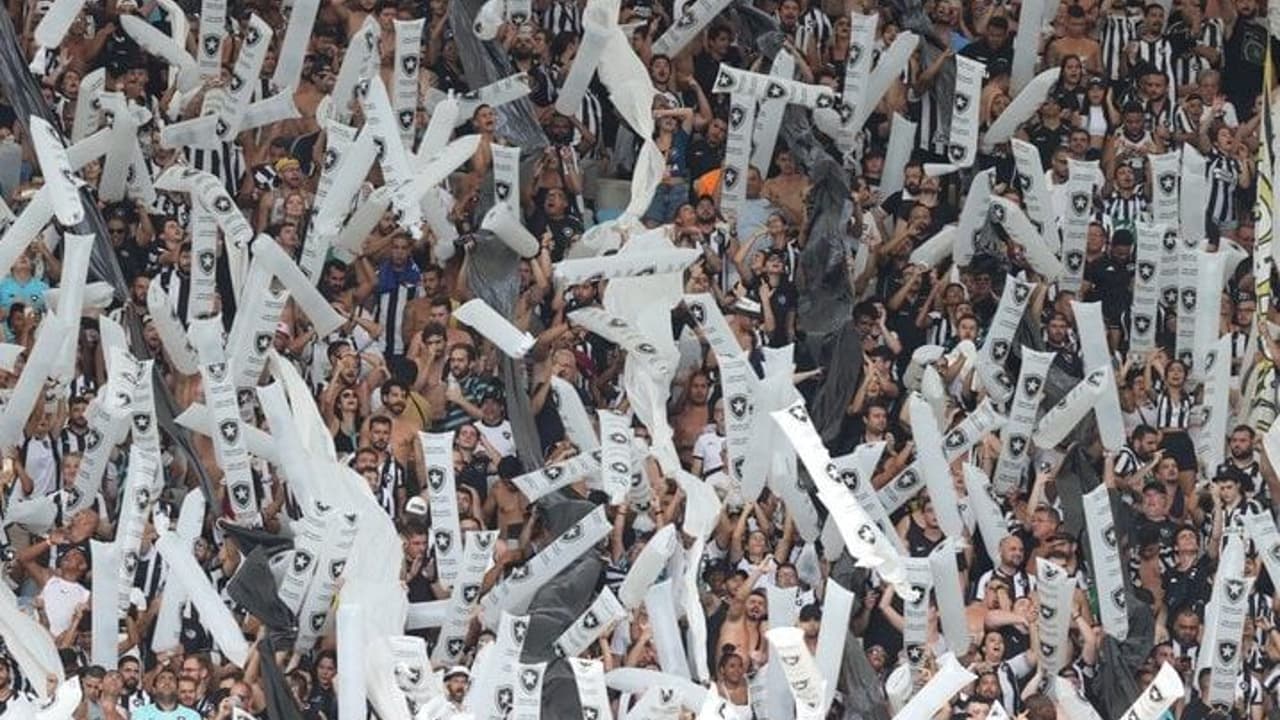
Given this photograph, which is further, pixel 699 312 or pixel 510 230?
pixel 510 230

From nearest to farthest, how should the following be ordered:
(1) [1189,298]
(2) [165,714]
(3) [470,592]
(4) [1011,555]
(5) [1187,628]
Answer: (2) [165,714]
(3) [470,592]
(5) [1187,628]
(4) [1011,555]
(1) [1189,298]

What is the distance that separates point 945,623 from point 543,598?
176 cm

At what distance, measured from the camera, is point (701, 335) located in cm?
1895

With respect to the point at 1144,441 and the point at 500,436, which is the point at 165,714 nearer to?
the point at 500,436

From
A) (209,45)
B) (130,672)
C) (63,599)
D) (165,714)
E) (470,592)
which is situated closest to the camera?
(165,714)

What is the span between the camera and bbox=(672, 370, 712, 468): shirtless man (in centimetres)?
1875

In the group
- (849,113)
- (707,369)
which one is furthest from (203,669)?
(849,113)

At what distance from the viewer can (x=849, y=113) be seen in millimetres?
20000

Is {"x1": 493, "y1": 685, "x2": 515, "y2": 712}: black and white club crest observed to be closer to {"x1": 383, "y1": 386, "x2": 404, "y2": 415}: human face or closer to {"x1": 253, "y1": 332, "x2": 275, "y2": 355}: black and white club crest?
{"x1": 383, "y1": 386, "x2": 404, "y2": 415}: human face

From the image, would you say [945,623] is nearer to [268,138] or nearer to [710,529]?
[710,529]

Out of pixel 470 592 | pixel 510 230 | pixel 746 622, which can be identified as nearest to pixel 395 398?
pixel 510 230

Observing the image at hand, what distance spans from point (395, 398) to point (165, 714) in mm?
2167

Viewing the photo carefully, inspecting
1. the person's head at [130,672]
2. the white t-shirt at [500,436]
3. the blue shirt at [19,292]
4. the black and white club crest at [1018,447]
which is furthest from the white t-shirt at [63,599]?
the black and white club crest at [1018,447]

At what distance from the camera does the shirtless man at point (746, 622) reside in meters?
17.7
